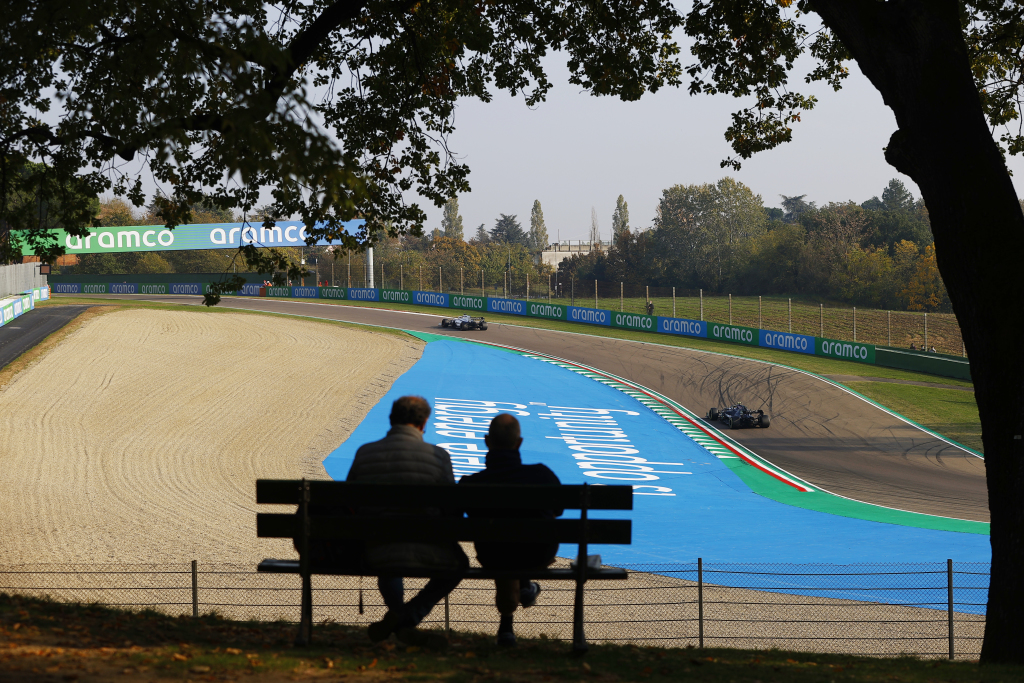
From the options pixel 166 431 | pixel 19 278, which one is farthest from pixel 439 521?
pixel 19 278

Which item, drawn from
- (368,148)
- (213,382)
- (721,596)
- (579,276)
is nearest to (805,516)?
(721,596)

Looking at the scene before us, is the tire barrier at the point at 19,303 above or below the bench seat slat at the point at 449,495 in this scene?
above

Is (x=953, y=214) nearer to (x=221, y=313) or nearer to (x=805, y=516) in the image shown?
(x=805, y=516)

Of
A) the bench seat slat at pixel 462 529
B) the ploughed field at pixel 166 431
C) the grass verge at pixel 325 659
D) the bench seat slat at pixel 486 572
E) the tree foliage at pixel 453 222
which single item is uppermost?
the tree foliage at pixel 453 222

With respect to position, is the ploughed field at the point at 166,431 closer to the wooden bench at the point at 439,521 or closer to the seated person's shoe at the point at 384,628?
the wooden bench at the point at 439,521

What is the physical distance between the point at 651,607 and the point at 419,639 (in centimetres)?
722

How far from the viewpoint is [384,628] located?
4965 mm

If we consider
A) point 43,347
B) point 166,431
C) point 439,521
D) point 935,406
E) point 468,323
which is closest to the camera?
point 439,521

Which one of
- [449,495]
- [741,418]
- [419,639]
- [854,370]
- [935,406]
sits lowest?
[935,406]

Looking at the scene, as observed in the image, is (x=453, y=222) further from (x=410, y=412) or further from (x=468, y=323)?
(x=410, y=412)

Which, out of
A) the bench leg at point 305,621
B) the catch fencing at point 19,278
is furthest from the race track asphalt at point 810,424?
the catch fencing at point 19,278

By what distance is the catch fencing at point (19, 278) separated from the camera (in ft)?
133

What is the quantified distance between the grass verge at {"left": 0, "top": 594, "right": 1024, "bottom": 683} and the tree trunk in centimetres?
97

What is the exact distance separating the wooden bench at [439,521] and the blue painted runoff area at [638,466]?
9325mm
